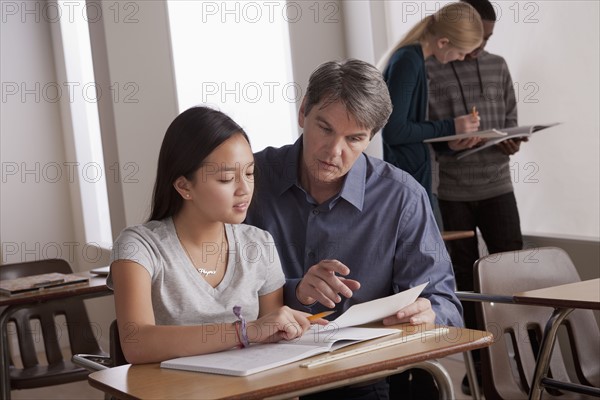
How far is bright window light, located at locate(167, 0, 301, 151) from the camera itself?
476 centimetres

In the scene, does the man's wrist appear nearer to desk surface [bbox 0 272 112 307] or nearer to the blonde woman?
desk surface [bbox 0 272 112 307]

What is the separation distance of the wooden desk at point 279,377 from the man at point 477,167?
2.08m

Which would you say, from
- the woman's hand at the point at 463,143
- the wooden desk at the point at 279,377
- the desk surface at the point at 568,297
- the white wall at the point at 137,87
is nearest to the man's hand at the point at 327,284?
the wooden desk at the point at 279,377

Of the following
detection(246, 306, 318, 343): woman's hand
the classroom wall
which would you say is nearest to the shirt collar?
detection(246, 306, 318, 343): woman's hand

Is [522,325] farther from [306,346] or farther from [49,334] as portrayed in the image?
[49,334]

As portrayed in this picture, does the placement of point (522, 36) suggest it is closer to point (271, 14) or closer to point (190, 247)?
point (271, 14)

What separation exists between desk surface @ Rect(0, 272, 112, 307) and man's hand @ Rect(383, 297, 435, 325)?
4.96ft

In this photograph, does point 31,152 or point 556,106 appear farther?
point 31,152

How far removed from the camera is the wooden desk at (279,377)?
1339mm

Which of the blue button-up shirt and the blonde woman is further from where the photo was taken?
the blonde woman

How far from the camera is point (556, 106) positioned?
3682 millimetres

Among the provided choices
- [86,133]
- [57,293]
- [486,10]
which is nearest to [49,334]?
[57,293]

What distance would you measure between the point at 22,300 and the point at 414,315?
5.40 ft

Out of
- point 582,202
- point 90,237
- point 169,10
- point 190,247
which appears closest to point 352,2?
point 169,10
